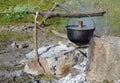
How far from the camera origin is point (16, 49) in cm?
1148

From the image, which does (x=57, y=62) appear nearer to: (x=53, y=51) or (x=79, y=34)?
(x=53, y=51)

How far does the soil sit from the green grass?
0.34 meters

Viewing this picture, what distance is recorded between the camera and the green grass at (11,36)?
12930 mm

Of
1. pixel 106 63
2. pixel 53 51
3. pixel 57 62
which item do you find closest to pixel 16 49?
pixel 53 51

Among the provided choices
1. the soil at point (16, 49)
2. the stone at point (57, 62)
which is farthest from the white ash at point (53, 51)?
the soil at point (16, 49)

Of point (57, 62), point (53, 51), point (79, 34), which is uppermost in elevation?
point (79, 34)

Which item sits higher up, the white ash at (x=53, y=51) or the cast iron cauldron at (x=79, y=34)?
the cast iron cauldron at (x=79, y=34)

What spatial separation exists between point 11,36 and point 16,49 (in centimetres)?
206

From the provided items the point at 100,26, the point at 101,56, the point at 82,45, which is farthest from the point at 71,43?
the point at 101,56

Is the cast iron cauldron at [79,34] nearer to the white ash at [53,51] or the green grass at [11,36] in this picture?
the white ash at [53,51]

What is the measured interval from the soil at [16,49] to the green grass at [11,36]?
336mm

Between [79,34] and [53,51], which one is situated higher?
[79,34]

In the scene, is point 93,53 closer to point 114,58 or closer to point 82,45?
point 114,58

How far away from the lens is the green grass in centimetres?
1293
